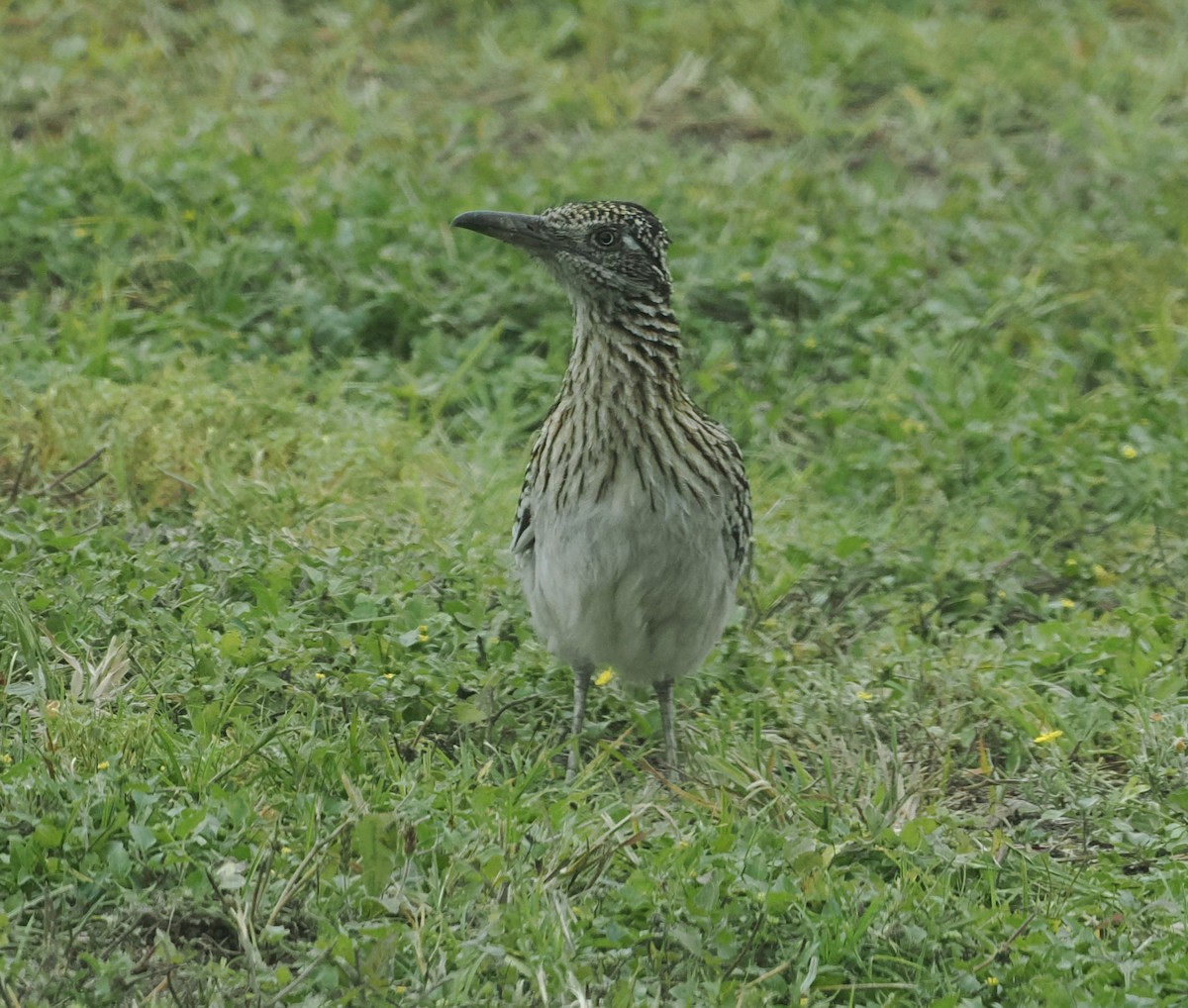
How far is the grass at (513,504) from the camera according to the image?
185 inches

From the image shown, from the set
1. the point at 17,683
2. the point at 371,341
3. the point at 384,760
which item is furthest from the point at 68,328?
the point at 384,760

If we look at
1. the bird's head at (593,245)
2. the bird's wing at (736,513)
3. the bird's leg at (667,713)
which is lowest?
the bird's leg at (667,713)

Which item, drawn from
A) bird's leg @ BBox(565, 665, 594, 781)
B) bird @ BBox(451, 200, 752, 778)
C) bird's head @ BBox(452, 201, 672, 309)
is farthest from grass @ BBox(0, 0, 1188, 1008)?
bird's head @ BBox(452, 201, 672, 309)

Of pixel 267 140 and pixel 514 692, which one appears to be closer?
pixel 514 692

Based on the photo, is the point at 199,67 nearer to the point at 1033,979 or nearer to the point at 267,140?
the point at 267,140

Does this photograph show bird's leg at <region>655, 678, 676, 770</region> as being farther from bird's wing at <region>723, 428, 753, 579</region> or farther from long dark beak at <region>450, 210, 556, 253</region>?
long dark beak at <region>450, 210, 556, 253</region>

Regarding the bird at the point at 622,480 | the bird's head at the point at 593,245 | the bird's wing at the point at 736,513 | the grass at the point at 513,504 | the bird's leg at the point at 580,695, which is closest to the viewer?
the grass at the point at 513,504

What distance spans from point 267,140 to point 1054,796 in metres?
6.20

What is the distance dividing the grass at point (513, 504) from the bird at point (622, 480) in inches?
16.4

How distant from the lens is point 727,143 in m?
11.1

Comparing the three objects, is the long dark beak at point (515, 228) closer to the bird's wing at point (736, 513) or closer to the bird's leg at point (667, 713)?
the bird's wing at point (736, 513)

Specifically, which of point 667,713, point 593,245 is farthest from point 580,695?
point 593,245

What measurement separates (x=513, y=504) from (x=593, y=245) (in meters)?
1.84

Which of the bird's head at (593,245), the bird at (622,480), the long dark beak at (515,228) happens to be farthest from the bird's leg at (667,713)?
the long dark beak at (515,228)
